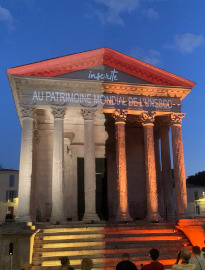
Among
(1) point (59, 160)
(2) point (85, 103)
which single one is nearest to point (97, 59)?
(2) point (85, 103)

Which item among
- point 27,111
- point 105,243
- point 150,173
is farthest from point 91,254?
point 27,111

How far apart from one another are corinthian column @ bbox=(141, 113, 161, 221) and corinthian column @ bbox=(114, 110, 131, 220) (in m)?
1.61

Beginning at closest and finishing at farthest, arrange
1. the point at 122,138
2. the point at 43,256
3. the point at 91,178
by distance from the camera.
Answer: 1. the point at 43,256
2. the point at 91,178
3. the point at 122,138

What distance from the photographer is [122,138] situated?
74.5 feet

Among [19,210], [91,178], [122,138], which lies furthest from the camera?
[122,138]

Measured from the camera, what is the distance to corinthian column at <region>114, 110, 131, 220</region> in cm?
2147

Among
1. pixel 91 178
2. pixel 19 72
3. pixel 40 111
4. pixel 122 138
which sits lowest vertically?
pixel 91 178

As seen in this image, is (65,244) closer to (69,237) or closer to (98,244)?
(69,237)

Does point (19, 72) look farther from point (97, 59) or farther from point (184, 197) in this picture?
point (184, 197)

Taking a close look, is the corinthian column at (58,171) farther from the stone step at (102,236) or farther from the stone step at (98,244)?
the stone step at (98,244)

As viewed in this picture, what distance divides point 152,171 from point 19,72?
437 inches

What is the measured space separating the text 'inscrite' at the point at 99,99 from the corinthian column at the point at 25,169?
4.06 ft

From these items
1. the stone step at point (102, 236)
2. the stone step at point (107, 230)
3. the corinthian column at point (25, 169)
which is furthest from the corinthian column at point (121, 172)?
the corinthian column at point (25, 169)

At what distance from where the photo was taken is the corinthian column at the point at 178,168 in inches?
885
